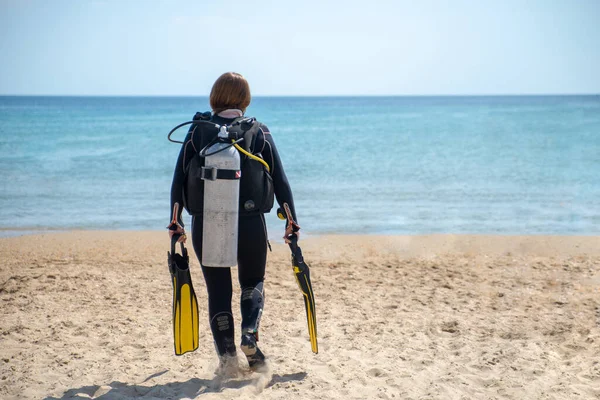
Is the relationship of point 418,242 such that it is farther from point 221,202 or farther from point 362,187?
point 362,187

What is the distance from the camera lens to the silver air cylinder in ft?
11.3

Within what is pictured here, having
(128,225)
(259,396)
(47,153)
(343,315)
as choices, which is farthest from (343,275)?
(47,153)

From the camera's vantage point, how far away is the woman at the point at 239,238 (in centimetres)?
364

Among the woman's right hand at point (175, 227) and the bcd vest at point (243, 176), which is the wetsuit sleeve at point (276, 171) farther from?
the woman's right hand at point (175, 227)

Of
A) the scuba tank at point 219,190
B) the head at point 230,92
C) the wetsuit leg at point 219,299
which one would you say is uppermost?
the head at point 230,92

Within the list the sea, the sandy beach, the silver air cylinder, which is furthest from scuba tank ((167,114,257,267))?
the sea

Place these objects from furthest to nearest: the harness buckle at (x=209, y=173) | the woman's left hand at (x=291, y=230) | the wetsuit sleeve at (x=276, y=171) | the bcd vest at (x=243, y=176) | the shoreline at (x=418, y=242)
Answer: the shoreline at (x=418, y=242) → the woman's left hand at (x=291, y=230) → the wetsuit sleeve at (x=276, y=171) → the bcd vest at (x=243, y=176) → the harness buckle at (x=209, y=173)

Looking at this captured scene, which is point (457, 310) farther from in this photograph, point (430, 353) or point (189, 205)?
point (189, 205)

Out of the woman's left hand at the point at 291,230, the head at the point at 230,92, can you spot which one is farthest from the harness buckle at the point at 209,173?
the woman's left hand at the point at 291,230

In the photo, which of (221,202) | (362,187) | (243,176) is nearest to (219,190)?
(221,202)

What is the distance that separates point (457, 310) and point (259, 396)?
2388 millimetres

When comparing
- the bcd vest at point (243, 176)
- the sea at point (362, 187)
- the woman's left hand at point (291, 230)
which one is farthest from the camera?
the sea at point (362, 187)

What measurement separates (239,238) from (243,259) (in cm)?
15

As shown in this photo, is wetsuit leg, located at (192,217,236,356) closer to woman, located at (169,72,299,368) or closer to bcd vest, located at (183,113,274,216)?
woman, located at (169,72,299,368)
